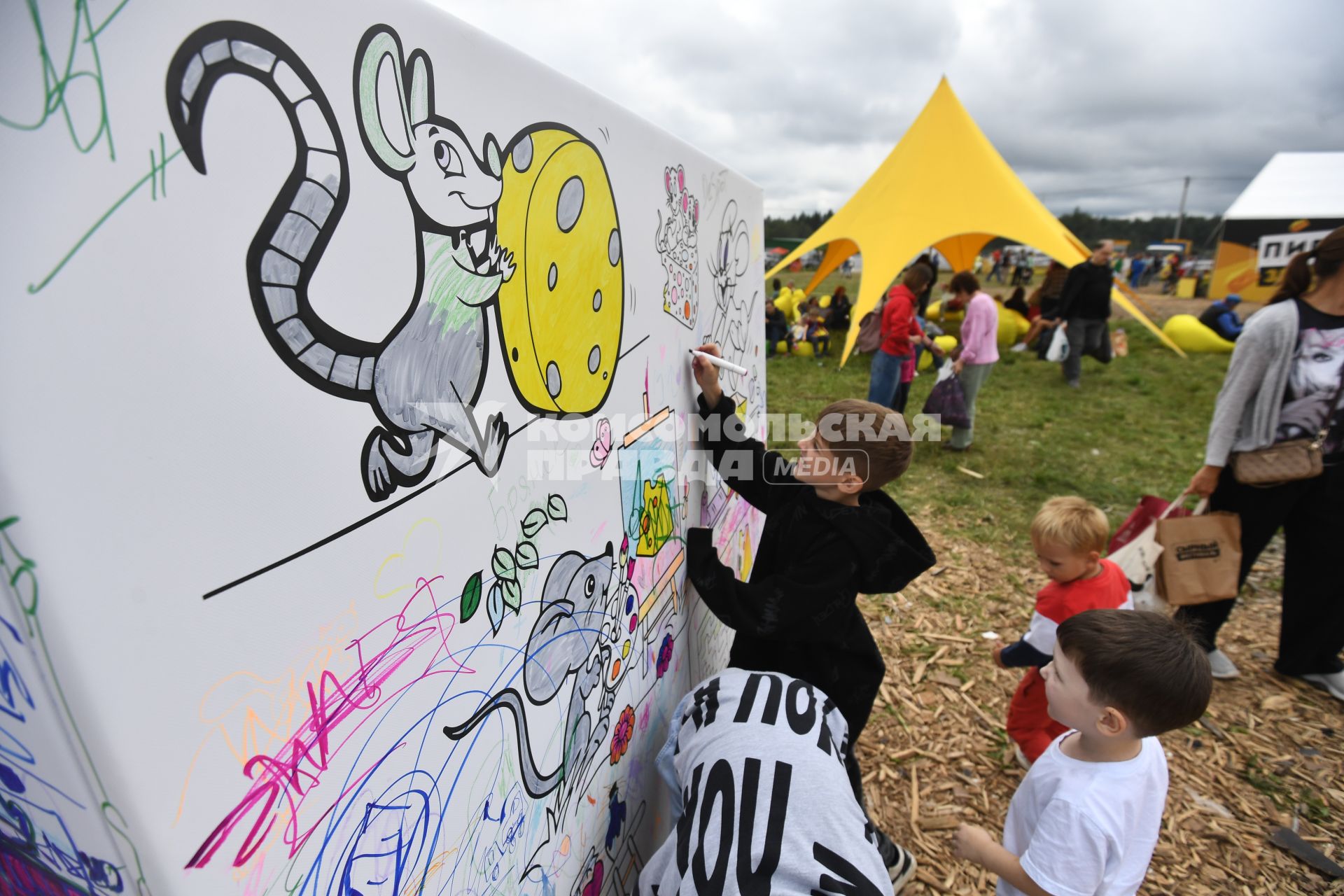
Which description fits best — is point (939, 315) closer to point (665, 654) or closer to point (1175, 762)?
point (1175, 762)

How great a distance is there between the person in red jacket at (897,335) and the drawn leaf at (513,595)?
5123 mm

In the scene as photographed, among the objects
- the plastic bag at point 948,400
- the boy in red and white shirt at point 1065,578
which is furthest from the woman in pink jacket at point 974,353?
the boy in red and white shirt at point 1065,578

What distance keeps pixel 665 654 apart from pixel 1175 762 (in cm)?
244

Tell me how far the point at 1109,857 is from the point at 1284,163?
25200 mm

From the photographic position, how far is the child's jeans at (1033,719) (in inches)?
92.0

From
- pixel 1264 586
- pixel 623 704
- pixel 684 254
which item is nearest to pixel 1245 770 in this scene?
pixel 1264 586

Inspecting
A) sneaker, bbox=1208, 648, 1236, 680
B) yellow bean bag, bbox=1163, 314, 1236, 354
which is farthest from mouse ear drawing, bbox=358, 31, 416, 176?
yellow bean bag, bbox=1163, 314, 1236, 354

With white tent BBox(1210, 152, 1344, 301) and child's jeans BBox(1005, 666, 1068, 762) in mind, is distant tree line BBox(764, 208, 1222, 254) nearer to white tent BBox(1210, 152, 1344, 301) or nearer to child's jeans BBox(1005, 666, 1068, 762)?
white tent BBox(1210, 152, 1344, 301)

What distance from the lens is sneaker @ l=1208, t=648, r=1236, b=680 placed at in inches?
121

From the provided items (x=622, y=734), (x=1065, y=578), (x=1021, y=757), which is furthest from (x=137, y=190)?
(x=1021, y=757)

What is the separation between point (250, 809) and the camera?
2.03ft

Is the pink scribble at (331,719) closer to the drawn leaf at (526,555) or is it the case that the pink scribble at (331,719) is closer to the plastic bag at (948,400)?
the drawn leaf at (526,555)

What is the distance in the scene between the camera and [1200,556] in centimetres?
270

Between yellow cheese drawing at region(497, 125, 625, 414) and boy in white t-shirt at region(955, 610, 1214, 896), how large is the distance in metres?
1.29
